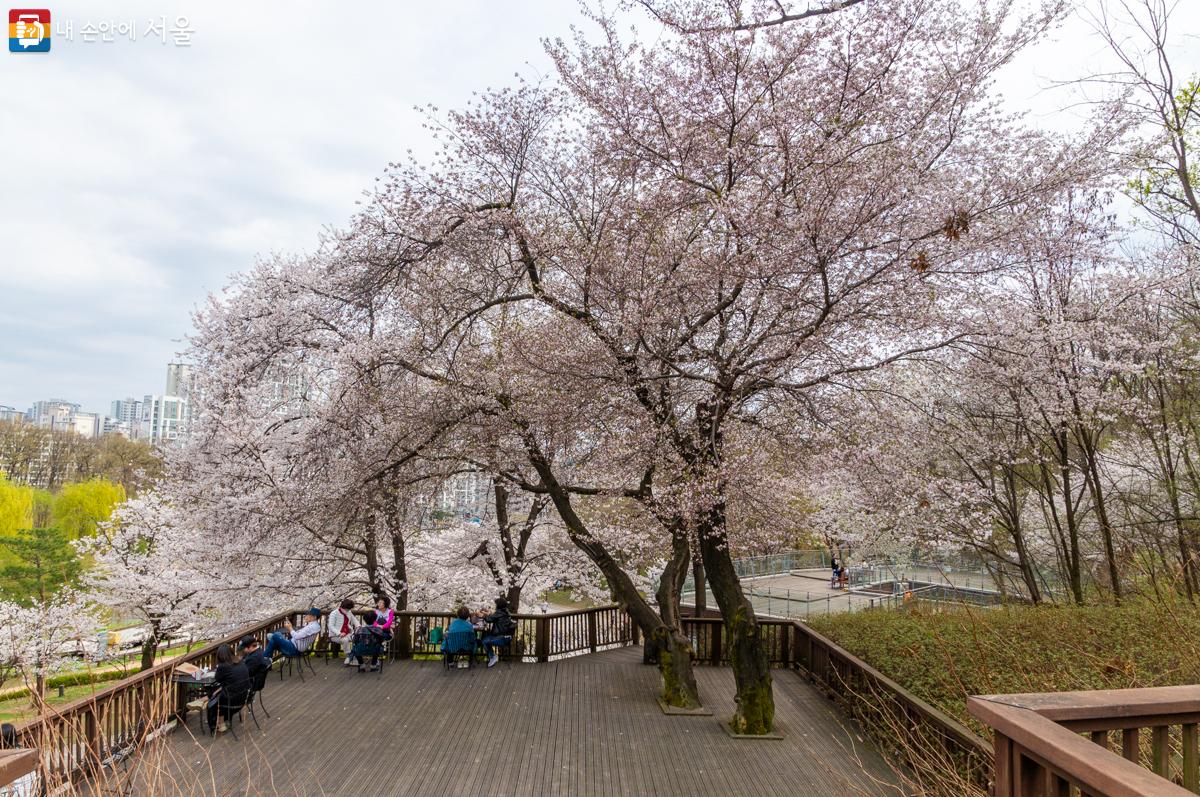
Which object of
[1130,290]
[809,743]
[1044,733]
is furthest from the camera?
[1130,290]

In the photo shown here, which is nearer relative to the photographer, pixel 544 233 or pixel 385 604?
pixel 544 233

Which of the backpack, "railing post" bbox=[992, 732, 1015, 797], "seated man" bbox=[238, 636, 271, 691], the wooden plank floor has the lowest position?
the wooden plank floor

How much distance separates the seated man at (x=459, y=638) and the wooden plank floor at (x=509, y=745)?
37cm

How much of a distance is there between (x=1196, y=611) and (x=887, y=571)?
17.2 metres

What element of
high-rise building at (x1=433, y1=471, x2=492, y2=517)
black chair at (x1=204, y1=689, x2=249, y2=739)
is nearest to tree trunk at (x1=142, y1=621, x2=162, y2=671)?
high-rise building at (x1=433, y1=471, x2=492, y2=517)

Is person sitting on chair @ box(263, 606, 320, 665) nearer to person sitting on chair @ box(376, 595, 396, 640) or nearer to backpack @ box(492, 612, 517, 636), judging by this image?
person sitting on chair @ box(376, 595, 396, 640)

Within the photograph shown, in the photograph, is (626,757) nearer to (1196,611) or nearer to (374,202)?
(1196,611)

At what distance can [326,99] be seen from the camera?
960 centimetres

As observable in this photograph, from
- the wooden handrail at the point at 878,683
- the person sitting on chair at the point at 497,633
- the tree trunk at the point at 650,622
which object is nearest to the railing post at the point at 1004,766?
the wooden handrail at the point at 878,683

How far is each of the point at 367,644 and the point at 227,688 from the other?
10.1 ft

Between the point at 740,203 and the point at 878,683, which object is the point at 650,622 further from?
the point at 740,203

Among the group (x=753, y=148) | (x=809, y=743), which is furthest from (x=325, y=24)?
(x=809, y=743)

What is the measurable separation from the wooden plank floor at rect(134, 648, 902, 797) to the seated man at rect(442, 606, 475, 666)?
1.23 feet

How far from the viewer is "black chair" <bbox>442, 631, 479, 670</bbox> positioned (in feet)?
33.9
